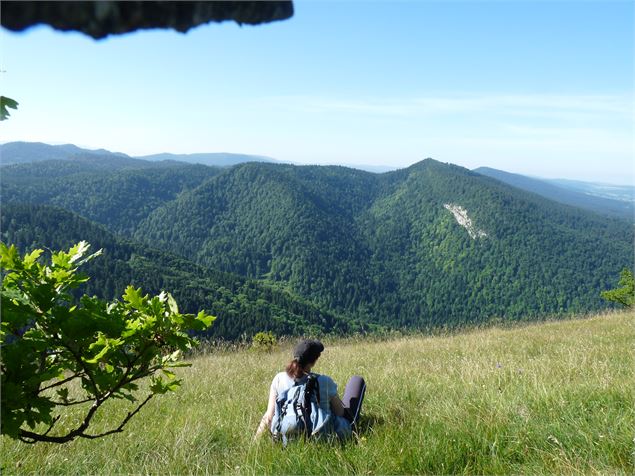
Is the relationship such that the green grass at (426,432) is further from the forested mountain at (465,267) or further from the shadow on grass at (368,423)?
the forested mountain at (465,267)

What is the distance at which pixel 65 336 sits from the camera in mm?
2000

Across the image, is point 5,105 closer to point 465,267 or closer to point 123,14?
point 123,14

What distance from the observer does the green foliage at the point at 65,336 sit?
1.91 metres

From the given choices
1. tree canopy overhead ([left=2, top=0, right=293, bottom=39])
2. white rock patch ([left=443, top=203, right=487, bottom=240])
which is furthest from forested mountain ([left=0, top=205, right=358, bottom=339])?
tree canopy overhead ([left=2, top=0, right=293, bottom=39])

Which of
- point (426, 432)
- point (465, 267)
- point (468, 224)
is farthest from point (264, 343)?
point (468, 224)

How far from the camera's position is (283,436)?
3771 millimetres

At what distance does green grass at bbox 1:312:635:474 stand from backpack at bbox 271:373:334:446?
0.23m

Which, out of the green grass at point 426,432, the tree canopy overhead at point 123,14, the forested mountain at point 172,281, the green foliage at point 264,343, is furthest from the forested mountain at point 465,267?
the tree canopy overhead at point 123,14

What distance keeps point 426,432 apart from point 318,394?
1.11 meters

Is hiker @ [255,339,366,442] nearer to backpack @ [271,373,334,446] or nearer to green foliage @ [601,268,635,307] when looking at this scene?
backpack @ [271,373,334,446]

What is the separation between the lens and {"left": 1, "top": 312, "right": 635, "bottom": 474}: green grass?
9.80 ft

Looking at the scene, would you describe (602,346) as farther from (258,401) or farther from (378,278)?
(378,278)

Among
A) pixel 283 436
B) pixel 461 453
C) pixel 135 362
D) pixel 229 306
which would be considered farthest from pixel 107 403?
pixel 229 306

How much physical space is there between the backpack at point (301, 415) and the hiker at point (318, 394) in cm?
1
